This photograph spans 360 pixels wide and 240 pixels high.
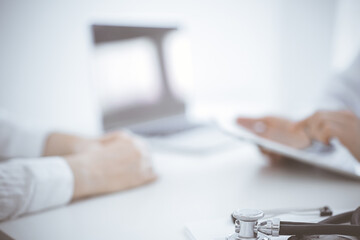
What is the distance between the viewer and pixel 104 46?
3.21ft

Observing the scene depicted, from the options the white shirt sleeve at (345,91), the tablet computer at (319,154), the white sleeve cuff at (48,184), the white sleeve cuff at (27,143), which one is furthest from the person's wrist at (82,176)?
the white shirt sleeve at (345,91)

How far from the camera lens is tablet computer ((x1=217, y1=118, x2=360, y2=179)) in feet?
1.89

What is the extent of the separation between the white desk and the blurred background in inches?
10.0

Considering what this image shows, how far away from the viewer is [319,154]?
0.65 m

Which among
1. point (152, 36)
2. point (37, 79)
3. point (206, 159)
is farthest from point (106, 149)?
point (37, 79)

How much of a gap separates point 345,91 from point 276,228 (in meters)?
0.56

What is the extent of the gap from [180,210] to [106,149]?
215 millimetres

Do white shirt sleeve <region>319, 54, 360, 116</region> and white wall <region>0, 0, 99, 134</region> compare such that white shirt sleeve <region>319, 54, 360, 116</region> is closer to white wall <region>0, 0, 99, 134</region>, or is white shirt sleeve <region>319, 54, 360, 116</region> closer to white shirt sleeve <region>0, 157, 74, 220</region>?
white shirt sleeve <region>0, 157, 74, 220</region>

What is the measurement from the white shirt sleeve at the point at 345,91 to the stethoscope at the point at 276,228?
1.43 ft

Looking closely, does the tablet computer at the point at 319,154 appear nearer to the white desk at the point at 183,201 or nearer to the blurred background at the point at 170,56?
the white desk at the point at 183,201

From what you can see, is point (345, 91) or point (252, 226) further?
point (345, 91)

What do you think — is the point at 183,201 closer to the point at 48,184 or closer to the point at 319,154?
the point at 48,184

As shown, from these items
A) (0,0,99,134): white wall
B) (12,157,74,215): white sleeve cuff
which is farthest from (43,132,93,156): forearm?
(0,0,99,134): white wall

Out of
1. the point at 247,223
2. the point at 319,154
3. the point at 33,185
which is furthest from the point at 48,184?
the point at 319,154
